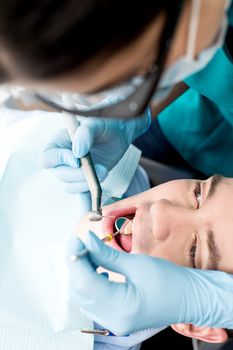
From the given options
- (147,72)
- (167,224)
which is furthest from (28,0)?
(167,224)

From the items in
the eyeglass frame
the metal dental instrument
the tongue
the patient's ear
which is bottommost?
the patient's ear

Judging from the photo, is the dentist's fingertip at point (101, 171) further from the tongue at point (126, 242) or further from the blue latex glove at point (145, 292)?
the blue latex glove at point (145, 292)

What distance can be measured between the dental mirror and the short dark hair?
28.2 inches

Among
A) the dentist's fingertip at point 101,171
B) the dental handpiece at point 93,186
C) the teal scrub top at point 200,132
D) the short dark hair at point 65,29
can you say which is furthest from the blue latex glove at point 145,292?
the teal scrub top at point 200,132

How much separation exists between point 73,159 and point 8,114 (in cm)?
42

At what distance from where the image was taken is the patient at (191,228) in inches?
42.7

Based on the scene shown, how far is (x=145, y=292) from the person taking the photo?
98 centimetres

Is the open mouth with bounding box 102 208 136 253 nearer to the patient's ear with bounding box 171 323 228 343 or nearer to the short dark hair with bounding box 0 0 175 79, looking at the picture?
the patient's ear with bounding box 171 323 228 343

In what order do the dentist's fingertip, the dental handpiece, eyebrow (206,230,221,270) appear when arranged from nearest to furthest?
eyebrow (206,230,221,270) < the dental handpiece < the dentist's fingertip

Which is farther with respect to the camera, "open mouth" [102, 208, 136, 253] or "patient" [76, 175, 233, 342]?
"open mouth" [102, 208, 136, 253]

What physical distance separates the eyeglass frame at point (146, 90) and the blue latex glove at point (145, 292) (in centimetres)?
29

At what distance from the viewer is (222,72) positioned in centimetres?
123

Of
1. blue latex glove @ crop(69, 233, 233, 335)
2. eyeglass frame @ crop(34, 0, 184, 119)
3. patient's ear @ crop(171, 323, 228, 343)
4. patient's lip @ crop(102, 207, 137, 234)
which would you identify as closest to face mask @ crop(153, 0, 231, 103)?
eyeglass frame @ crop(34, 0, 184, 119)

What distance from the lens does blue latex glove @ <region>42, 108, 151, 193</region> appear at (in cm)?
127
